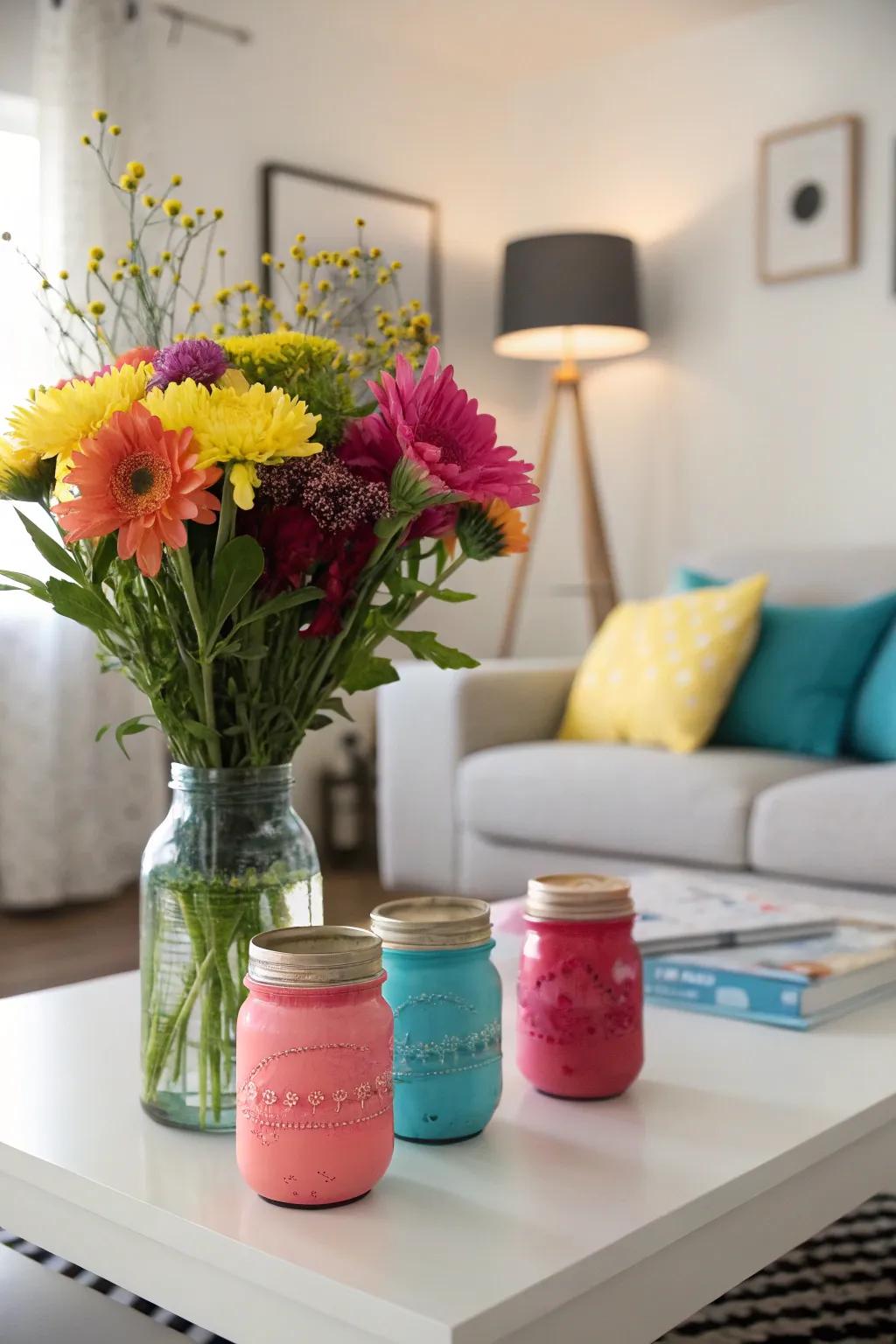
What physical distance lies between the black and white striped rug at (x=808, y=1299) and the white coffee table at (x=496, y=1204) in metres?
0.39

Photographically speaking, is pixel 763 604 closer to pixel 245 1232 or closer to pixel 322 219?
pixel 322 219

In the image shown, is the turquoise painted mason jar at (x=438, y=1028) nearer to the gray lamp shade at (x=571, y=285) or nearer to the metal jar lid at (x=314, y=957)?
the metal jar lid at (x=314, y=957)

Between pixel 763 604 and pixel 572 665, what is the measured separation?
0.49 meters

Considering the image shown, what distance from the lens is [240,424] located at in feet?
2.56

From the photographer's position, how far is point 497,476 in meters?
0.87

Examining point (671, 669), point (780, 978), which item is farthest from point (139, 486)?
point (671, 669)

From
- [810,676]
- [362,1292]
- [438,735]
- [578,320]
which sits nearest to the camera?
[362,1292]

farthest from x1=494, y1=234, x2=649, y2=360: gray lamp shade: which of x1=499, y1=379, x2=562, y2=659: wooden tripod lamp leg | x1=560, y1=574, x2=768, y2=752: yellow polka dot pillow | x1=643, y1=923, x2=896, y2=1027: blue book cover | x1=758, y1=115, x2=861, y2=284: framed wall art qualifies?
x1=643, y1=923, x2=896, y2=1027: blue book cover

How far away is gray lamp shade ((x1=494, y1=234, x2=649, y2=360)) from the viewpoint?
379 cm

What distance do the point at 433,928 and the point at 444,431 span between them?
320mm

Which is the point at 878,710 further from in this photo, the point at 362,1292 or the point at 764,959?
the point at 362,1292

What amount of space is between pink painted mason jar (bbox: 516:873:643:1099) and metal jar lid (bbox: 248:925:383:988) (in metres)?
0.20

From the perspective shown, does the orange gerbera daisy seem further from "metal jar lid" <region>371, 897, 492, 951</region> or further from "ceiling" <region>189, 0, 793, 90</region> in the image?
"ceiling" <region>189, 0, 793, 90</region>

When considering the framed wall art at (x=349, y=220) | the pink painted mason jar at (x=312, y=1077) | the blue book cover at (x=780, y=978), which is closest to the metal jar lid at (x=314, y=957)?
the pink painted mason jar at (x=312, y=1077)
